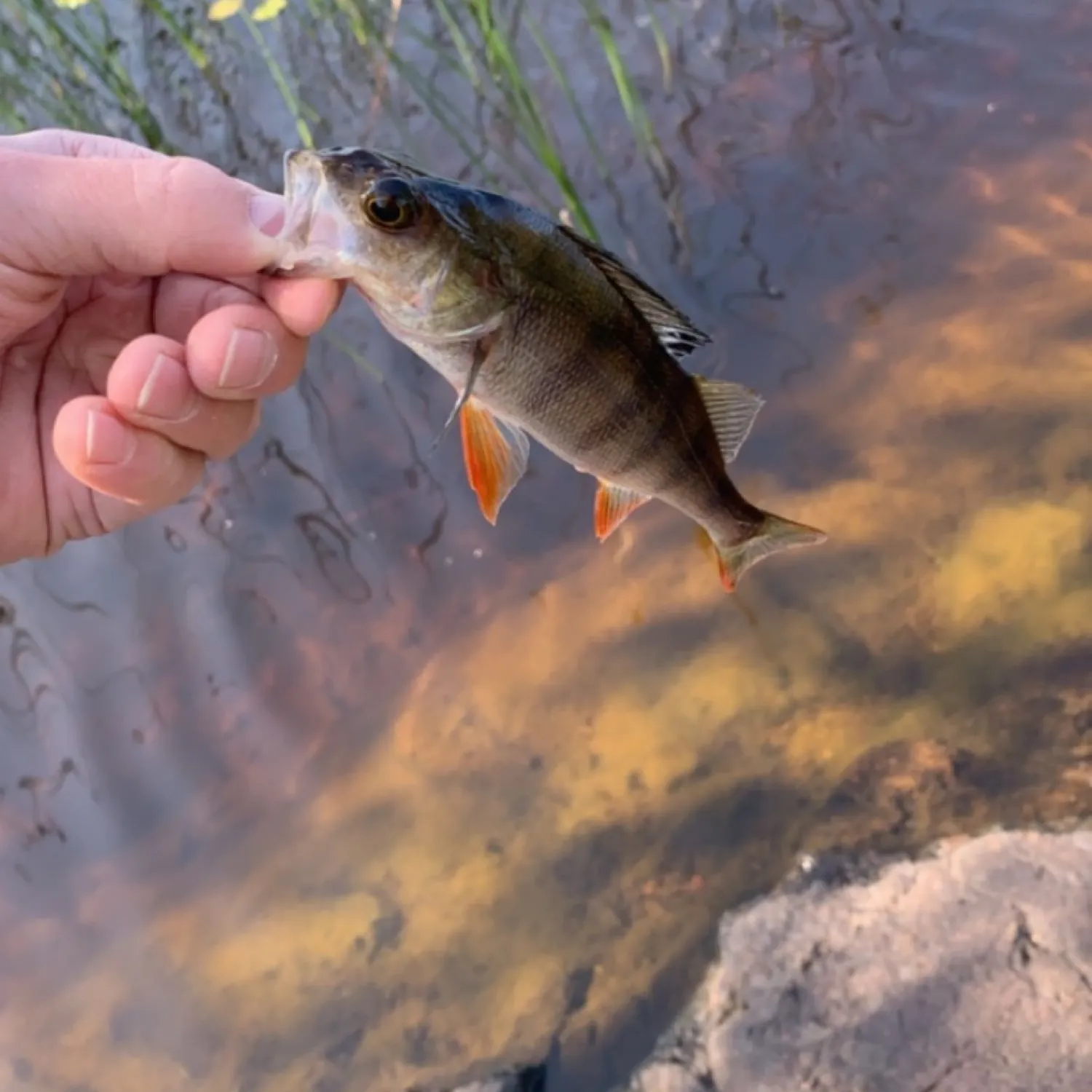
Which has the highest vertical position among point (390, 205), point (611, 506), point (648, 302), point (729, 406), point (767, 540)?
point (390, 205)

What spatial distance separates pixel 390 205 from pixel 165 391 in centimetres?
52

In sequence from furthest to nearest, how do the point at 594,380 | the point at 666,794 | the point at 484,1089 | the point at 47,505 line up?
the point at 666,794 < the point at 484,1089 < the point at 47,505 < the point at 594,380

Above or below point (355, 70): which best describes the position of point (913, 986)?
below

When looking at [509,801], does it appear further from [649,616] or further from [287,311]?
[287,311]

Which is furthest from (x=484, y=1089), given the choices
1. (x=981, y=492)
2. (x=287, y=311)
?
(x=981, y=492)

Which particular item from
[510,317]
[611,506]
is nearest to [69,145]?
[510,317]

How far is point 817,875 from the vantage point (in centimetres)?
272

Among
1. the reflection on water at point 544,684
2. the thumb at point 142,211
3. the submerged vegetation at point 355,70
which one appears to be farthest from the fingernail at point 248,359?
the submerged vegetation at point 355,70

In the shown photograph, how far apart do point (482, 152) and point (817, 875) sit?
353cm

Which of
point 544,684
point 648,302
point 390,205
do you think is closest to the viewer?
point 390,205

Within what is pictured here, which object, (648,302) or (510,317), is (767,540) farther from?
(510,317)

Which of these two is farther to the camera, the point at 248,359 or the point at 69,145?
the point at 69,145

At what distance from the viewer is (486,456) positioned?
2039 mm

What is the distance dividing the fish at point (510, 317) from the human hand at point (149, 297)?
4.0 inches
